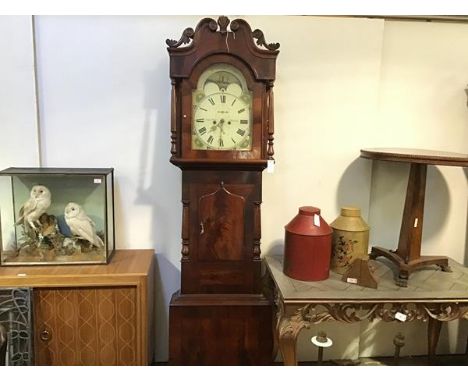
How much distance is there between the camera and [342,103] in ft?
6.72

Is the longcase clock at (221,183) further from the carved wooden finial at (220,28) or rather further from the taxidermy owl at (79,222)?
the taxidermy owl at (79,222)

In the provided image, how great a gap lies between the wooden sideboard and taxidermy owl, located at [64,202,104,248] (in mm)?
146

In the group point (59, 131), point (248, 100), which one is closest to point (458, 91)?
point (248, 100)

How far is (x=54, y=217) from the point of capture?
6.08 feet

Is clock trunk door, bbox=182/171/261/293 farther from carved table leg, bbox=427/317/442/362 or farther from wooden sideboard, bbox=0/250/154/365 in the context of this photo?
carved table leg, bbox=427/317/442/362

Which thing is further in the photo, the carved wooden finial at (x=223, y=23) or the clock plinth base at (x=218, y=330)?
the clock plinth base at (x=218, y=330)

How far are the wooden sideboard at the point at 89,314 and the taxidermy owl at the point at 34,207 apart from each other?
204mm

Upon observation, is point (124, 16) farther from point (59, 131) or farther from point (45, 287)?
point (45, 287)

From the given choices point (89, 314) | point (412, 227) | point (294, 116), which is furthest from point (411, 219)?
point (89, 314)

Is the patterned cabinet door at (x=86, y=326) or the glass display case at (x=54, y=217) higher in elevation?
the glass display case at (x=54, y=217)

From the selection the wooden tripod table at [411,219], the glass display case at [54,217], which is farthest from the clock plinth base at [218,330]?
the wooden tripod table at [411,219]

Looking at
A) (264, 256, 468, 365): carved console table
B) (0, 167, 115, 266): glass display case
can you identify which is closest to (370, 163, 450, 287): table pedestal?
(264, 256, 468, 365): carved console table

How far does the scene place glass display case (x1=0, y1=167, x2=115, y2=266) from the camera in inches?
71.2

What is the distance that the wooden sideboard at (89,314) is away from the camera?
172 cm
